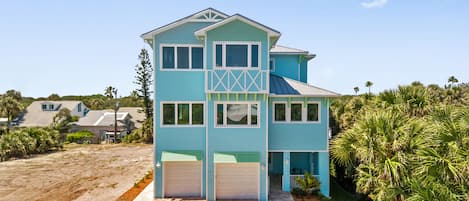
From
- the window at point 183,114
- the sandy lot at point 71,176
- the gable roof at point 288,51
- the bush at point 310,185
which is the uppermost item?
the gable roof at point 288,51

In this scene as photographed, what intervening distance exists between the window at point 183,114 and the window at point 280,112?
3.98 metres

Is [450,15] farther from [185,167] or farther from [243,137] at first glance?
[185,167]

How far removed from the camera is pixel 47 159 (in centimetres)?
2909

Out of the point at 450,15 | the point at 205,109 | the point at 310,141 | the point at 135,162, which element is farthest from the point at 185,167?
the point at 450,15

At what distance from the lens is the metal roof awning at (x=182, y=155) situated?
48.9ft

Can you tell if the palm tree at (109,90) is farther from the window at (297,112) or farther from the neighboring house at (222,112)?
the window at (297,112)

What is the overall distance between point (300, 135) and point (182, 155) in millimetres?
6289

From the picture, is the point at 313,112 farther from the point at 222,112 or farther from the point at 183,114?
the point at 183,114

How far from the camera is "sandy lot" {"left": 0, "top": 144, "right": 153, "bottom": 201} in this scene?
16.4m

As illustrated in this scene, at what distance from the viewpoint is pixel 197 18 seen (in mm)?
15781

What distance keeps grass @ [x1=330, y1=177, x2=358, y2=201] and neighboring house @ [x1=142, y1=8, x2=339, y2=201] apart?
3.04ft

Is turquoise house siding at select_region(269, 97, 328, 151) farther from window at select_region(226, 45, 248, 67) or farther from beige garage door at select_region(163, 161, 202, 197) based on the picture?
beige garage door at select_region(163, 161, 202, 197)

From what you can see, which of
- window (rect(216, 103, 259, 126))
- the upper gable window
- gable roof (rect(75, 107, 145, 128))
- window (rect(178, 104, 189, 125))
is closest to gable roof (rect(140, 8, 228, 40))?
the upper gable window

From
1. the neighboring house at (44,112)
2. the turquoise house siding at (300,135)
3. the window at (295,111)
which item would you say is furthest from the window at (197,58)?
the neighboring house at (44,112)
